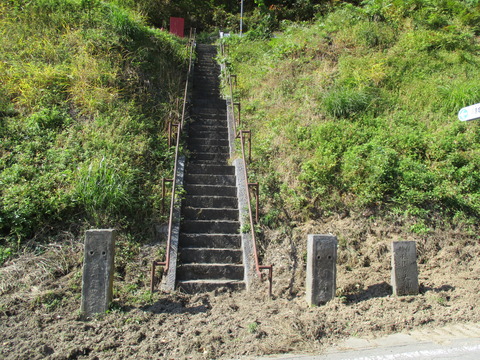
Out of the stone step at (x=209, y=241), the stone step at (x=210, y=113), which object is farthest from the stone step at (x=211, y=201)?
the stone step at (x=210, y=113)

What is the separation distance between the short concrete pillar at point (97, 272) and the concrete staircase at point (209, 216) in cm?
118

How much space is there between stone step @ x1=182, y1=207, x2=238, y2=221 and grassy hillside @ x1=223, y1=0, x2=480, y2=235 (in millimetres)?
701

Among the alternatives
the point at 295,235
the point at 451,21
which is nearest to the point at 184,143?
the point at 295,235

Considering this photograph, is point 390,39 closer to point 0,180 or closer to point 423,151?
point 423,151

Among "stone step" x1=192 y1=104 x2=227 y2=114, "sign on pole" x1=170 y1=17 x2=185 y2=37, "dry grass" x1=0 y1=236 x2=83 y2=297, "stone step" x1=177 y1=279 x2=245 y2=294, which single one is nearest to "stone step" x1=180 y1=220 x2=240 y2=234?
"stone step" x1=177 y1=279 x2=245 y2=294

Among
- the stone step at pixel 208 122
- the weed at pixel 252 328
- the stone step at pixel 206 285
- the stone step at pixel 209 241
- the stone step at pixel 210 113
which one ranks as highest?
the stone step at pixel 210 113

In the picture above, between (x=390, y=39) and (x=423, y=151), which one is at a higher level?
(x=390, y=39)

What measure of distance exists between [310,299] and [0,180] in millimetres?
5391

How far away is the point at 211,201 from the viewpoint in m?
6.84

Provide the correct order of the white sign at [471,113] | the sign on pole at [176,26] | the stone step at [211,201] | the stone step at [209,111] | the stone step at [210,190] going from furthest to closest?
the sign on pole at [176,26] < the stone step at [209,111] < the stone step at [210,190] < the stone step at [211,201] < the white sign at [471,113]

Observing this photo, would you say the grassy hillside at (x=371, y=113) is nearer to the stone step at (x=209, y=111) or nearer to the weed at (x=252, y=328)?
the stone step at (x=209, y=111)

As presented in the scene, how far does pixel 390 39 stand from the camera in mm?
12328

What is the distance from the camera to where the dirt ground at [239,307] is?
152 inches

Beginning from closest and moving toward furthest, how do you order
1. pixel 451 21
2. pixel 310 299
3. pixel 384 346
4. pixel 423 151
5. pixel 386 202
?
pixel 384 346 < pixel 310 299 < pixel 386 202 < pixel 423 151 < pixel 451 21
